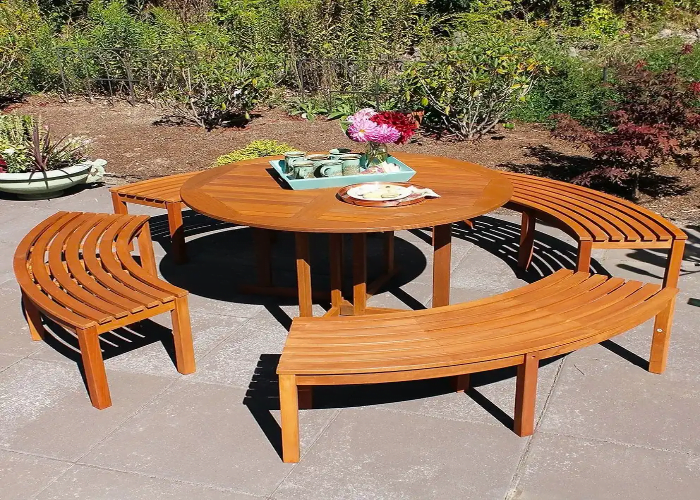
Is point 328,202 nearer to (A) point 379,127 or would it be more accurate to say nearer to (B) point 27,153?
(A) point 379,127

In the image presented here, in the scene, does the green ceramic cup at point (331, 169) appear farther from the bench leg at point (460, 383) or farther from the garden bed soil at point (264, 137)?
the garden bed soil at point (264, 137)

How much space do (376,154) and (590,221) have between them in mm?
1343

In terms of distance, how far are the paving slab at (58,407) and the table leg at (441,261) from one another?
1524mm

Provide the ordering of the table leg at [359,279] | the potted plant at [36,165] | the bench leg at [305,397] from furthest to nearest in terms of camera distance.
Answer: the potted plant at [36,165] < the table leg at [359,279] < the bench leg at [305,397]

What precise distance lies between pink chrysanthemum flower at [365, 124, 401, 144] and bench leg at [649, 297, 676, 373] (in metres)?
1.65

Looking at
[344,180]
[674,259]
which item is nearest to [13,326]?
[344,180]

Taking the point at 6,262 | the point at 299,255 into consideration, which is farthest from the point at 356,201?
the point at 6,262

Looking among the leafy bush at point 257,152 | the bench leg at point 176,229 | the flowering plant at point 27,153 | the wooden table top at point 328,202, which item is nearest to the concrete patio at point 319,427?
the wooden table top at point 328,202

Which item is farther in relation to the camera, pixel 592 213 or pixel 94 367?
pixel 592 213

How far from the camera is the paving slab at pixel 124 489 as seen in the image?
266 cm

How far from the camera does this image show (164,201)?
4945mm

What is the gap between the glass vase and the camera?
4172 millimetres

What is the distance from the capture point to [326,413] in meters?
3.20

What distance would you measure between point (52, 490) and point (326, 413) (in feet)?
3.80
